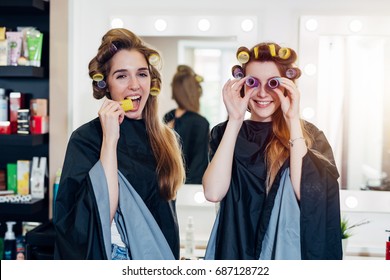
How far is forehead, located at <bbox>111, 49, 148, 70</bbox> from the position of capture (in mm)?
1205

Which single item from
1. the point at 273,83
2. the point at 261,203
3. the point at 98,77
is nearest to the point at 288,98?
the point at 273,83

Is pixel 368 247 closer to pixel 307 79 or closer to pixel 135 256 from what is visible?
pixel 307 79

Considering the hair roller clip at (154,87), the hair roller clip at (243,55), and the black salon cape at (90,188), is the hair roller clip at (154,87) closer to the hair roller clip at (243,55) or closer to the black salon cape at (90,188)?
the black salon cape at (90,188)

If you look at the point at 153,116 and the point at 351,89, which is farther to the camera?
the point at 351,89

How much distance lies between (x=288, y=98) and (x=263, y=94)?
2.5 inches

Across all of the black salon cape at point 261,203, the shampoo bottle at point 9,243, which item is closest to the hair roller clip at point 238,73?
the black salon cape at point 261,203

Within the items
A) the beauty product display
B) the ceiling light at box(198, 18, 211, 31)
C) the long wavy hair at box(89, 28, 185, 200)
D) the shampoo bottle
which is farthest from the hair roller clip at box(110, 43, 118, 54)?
the shampoo bottle

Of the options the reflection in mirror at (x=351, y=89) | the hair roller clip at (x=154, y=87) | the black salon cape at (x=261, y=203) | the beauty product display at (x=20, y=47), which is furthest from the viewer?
the beauty product display at (x=20, y=47)

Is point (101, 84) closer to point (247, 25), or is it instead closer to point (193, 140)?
point (193, 140)

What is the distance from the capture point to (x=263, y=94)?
1.20 meters

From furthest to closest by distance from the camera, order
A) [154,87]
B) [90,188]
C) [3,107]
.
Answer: [3,107], [154,87], [90,188]

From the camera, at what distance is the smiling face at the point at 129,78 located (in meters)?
1.21

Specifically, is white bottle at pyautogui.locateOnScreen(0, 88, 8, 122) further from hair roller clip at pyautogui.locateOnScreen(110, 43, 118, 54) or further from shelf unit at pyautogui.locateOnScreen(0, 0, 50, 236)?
hair roller clip at pyautogui.locateOnScreen(110, 43, 118, 54)

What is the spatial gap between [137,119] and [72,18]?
0.41 metres
